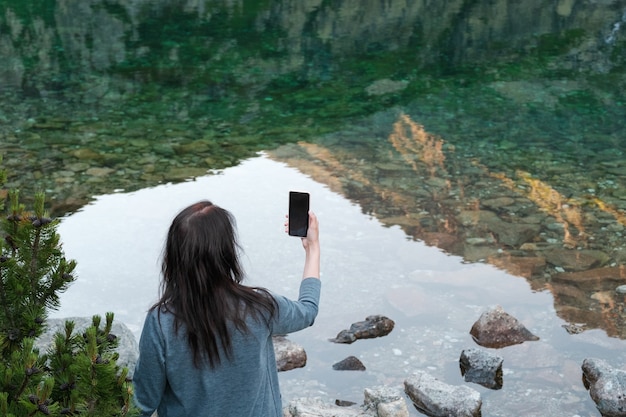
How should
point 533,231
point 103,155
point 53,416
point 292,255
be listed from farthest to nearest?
point 103,155, point 533,231, point 292,255, point 53,416

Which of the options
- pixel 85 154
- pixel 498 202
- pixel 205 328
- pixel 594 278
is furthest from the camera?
pixel 85 154

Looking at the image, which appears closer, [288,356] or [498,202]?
[288,356]

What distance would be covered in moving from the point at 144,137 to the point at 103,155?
1038 millimetres

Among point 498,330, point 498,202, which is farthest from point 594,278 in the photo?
point 498,202

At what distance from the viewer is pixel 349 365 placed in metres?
5.61

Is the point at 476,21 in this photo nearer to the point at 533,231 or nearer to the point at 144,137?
the point at 144,137

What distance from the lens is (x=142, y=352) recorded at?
2639mm

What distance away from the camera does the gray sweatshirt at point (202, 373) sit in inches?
103

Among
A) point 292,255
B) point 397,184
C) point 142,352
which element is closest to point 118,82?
point 397,184

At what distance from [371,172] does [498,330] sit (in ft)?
13.4

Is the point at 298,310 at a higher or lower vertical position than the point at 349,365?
higher

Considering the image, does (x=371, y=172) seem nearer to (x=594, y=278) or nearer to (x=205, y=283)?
(x=594, y=278)

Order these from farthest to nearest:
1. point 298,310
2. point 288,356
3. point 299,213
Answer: point 288,356 < point 299,213 < point 298,310

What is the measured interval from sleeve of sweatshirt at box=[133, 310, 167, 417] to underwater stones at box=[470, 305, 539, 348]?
3723 millimetres
